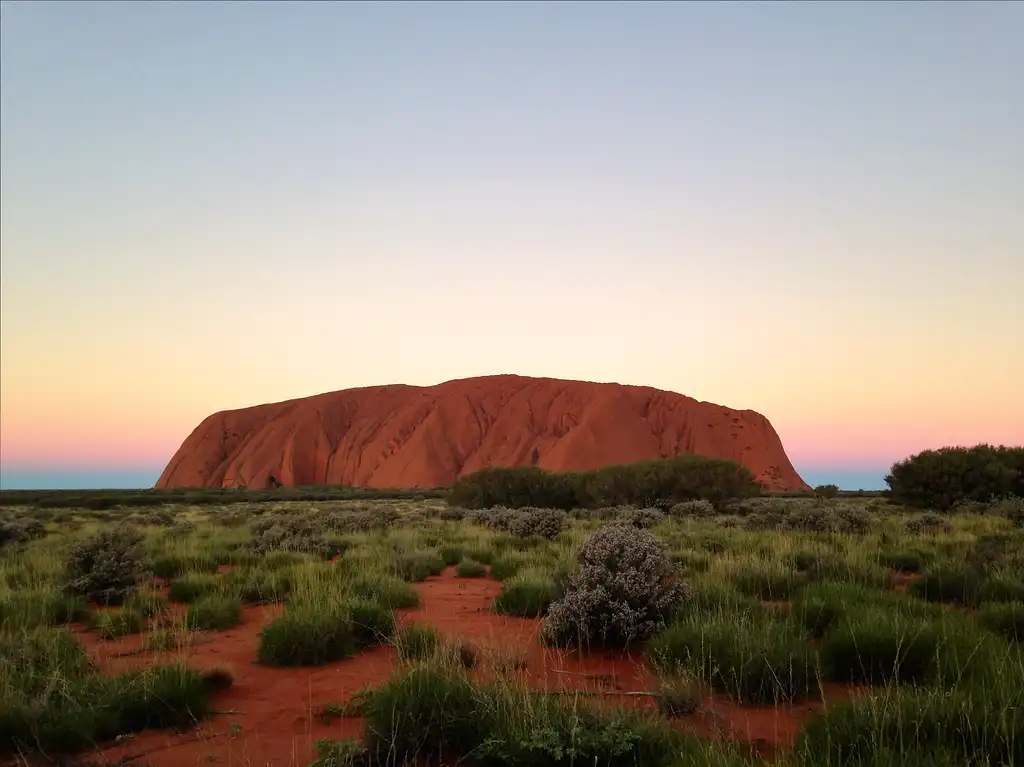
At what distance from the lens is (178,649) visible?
19.7 feet

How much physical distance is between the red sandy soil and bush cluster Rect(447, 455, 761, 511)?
60.4 feet

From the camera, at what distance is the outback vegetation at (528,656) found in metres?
3.59

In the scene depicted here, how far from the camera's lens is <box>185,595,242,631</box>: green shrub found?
24.0 ft

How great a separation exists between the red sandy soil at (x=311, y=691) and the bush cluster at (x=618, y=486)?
60.4 ft

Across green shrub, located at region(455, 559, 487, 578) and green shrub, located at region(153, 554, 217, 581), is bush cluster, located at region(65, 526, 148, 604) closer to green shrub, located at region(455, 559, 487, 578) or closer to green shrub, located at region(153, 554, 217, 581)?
green shrub, located at region(153, 554, 217, 581)

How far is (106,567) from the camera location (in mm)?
9273

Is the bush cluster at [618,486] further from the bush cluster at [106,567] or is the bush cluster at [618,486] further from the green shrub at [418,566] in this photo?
the bush cluster at [106,567]

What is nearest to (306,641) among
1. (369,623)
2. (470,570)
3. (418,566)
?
(369,623)

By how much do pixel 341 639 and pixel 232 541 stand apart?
29.8 feet

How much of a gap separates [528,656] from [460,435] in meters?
71.4

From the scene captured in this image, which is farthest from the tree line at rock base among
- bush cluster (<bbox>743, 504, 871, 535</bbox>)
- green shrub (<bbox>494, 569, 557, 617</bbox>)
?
green shrub (<bbox>494, 569, 557, 617</bbox>)

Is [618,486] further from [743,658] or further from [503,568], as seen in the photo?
[743,658]

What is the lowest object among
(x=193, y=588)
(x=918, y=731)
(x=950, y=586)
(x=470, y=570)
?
(x=470, y=570)

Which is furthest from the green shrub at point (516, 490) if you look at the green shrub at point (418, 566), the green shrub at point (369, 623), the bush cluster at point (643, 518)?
the green shrub at point (369, 623)
